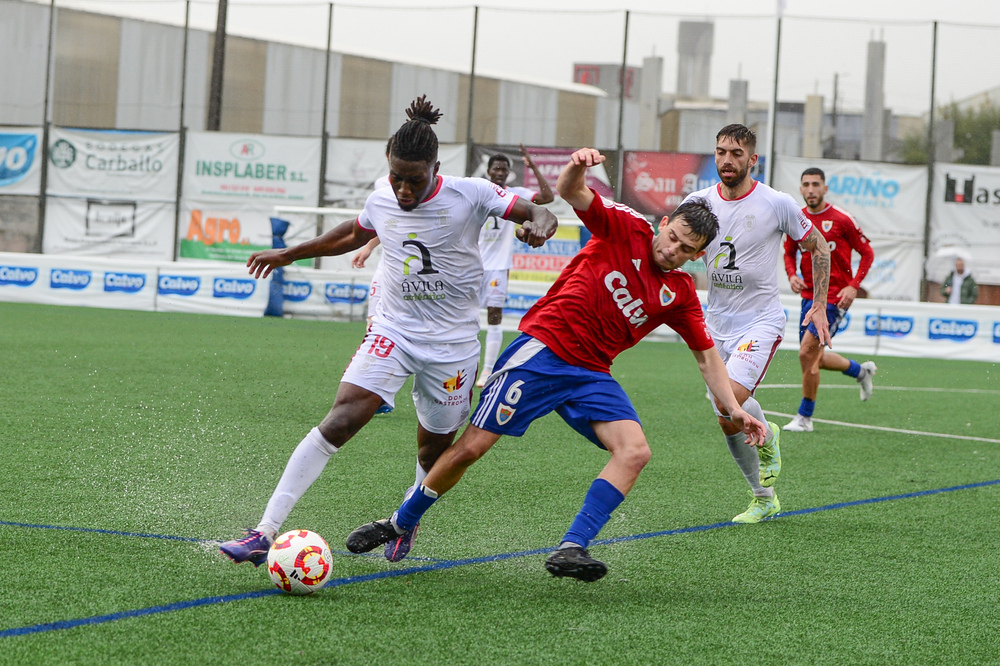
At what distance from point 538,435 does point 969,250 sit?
20.0m

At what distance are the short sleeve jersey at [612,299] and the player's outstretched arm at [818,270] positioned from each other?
79.6 inches

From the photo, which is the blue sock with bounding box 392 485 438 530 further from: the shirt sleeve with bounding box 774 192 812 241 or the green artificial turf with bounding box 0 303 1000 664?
the shirt sleeve with bounding box 774 192 812 241

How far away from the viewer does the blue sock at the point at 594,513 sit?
4465 millimetres

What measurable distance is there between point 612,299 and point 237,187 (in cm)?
2477

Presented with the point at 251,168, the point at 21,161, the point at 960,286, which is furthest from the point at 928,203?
the point at 21,161

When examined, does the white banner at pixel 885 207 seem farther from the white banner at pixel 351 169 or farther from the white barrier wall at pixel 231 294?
the white banner at pixel 351 169

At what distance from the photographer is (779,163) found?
26062 mm

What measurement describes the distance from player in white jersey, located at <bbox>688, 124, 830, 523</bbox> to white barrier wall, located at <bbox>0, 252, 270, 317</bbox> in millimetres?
15963

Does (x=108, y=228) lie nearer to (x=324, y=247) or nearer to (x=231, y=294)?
(x=231, y=294)

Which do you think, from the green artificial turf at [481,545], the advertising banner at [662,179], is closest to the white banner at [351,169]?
the advertising banner at [662,179]

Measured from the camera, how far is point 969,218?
84.4ft

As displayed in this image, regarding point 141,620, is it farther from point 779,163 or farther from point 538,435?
point 779,163

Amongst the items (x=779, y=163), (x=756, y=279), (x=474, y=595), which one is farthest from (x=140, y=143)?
(x=474, y=595)

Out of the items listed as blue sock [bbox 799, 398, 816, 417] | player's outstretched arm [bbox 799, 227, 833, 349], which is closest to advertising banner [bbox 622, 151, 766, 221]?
blue sock [bbox 799, 398, 816, 417]
